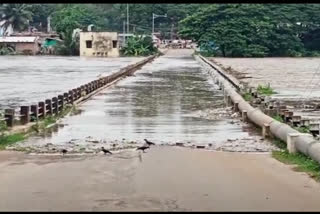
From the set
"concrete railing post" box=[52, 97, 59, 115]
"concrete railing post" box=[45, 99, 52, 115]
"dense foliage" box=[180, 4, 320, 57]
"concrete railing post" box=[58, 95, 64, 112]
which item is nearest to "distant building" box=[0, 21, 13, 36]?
"dense foliage" box=[180, 4, 320, 57]

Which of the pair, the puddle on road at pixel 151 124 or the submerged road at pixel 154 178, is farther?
the puddle on road at pixel 151 124

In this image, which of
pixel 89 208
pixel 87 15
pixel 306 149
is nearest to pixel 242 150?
pixel 306 149

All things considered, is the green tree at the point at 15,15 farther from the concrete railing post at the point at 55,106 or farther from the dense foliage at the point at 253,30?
the concrete railing post at the point at 55,106

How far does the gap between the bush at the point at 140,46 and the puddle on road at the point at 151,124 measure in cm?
5647

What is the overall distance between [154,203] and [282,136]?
549 centimetres

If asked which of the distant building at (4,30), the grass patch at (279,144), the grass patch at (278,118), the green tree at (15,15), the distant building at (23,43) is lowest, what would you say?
the distant building at (23,43)

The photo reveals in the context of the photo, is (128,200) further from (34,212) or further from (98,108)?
(98,108)

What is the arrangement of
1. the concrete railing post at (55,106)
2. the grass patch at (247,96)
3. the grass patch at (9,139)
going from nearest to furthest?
the grass patch at (9,139), the concrete railing post at (55,106), the grass patch at (247,96)

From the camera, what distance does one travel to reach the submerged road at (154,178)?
7410 mm

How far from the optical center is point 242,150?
39.1 ft

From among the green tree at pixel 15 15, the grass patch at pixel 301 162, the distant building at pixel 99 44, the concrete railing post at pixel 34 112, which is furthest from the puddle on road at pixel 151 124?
the green tree at pixel 15 15

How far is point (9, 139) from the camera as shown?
12859 mm

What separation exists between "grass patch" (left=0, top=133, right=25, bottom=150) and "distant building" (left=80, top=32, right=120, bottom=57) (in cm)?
6577

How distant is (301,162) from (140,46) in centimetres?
7322
